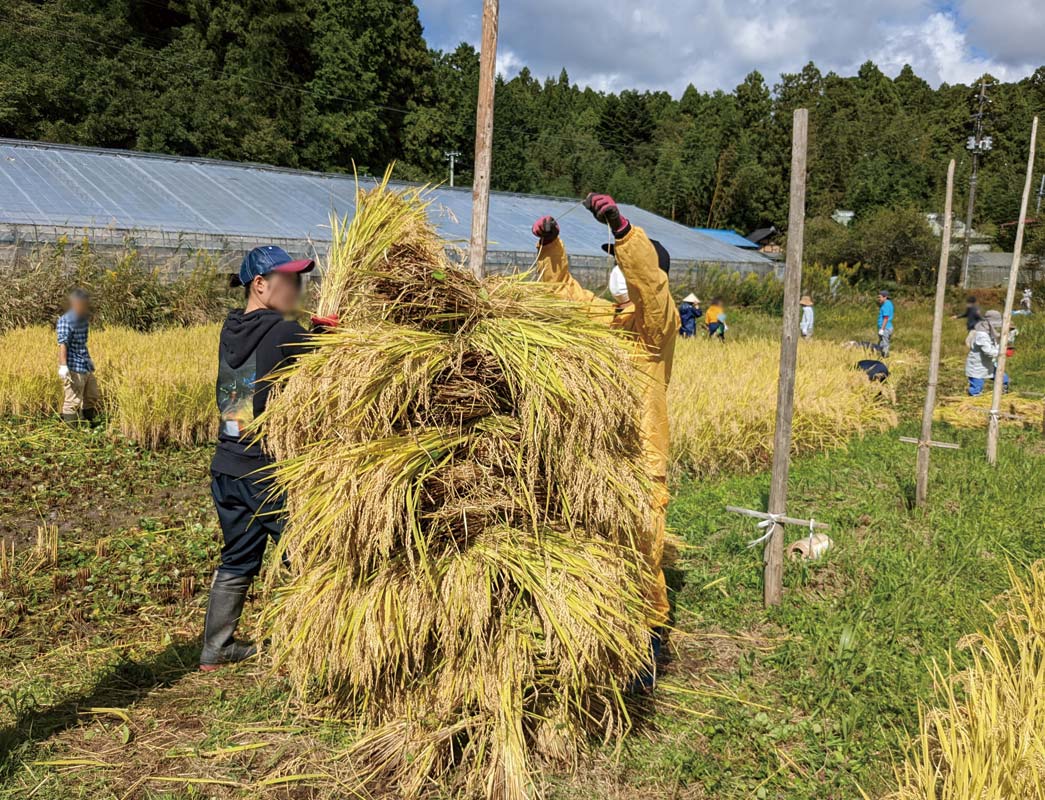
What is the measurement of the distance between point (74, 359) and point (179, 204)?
29.8 ft

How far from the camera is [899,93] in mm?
65500

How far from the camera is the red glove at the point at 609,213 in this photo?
2.54 meters

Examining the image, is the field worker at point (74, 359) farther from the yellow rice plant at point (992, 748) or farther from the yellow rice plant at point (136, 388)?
the yellow rice plant at point (992, 748)

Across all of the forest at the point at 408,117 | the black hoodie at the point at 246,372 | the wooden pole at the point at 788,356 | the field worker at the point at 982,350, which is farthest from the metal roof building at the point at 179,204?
the black hoodie at the point at 246,372

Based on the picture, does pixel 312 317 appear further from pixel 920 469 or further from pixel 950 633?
pixel 920 469

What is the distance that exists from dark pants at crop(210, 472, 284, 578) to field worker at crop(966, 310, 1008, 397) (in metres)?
9.32

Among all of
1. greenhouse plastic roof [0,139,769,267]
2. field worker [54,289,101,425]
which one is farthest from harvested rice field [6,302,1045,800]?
greenhouse plastic roof [0,139,769,267]

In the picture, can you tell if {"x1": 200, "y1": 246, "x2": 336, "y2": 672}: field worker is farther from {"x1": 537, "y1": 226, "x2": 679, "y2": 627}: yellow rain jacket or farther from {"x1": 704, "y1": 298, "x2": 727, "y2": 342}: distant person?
{"x1": 704, "y1": 298, "x2": 727, "y2": 342}: distant person

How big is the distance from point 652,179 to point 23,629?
1989 inches

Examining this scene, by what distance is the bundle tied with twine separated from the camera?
2.19 meters

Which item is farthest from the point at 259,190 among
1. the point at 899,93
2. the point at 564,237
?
the point at 899,93

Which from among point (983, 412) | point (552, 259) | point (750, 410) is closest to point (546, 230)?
point (552, 259)

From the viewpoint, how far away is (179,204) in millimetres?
14289

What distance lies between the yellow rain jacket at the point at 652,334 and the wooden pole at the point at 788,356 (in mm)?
Result: 839
